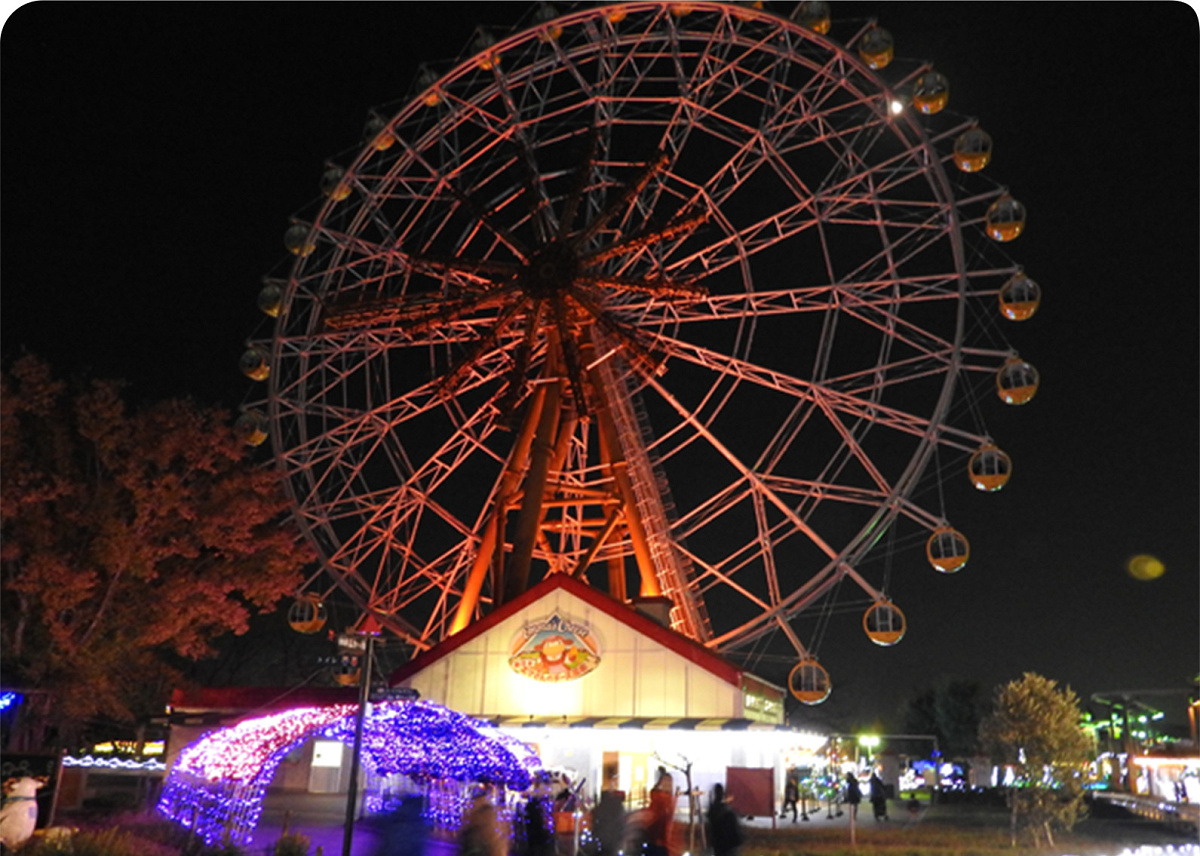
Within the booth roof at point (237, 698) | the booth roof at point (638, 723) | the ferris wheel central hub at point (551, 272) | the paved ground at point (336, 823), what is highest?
the ferris wheel central hub at point (551, 272)

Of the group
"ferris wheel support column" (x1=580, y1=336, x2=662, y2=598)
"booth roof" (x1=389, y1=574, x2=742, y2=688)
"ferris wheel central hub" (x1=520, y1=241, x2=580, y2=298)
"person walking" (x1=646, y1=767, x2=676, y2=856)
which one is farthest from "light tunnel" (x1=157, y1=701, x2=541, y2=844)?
"ferris wheel central hub" (x1=520, y1=241, x2=580, y2=298)

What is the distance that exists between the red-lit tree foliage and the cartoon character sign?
6.98 meters

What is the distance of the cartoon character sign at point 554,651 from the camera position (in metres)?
22.5

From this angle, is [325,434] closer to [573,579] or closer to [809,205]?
[573,579]

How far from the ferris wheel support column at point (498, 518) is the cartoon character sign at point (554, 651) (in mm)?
2395

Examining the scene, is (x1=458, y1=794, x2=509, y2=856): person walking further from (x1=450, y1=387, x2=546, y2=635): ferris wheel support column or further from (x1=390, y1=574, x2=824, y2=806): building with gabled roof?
(x1=450, y1=387, x2=546, y2=635): ferris wheel support column

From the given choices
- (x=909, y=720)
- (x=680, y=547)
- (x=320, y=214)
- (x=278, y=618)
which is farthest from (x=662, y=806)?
(x=909, y=720)

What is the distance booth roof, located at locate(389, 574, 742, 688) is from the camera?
21617 millimetres

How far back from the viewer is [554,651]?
22.8m

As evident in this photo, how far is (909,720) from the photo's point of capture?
79.9 metres

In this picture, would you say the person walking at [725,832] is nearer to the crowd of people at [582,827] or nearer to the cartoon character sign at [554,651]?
the crowd of people at [582,827]

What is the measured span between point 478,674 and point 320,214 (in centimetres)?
1335

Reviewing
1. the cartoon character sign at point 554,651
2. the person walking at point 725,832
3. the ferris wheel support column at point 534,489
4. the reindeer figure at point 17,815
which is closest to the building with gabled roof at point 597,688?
the cartoon character sign at point 554,651

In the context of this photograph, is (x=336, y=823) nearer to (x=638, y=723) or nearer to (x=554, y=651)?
(x=554, y=651)
